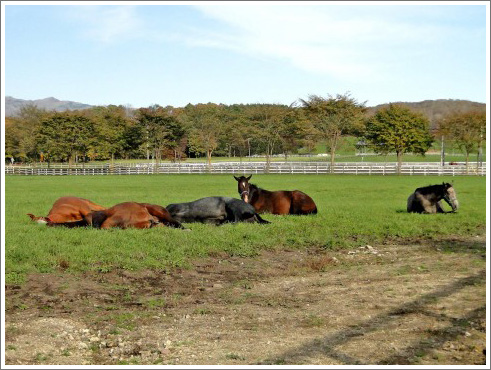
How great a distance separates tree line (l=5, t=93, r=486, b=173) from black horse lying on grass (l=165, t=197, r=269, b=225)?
46808mm

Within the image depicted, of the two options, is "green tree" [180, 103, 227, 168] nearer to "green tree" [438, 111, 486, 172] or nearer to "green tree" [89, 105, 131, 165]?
"green tree" [89, 105, 131, 165]

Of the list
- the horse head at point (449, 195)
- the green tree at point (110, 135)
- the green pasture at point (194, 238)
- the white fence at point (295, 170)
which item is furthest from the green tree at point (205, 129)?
the green pasture at point (194, 238)

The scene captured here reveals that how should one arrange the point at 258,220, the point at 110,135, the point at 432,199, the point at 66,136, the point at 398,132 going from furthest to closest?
the point at 110,135
the point at 66,136
the point at 398,132
the point at 432,199
the point at 258,220

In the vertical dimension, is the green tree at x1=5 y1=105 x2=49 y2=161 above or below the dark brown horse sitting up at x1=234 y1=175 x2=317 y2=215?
above

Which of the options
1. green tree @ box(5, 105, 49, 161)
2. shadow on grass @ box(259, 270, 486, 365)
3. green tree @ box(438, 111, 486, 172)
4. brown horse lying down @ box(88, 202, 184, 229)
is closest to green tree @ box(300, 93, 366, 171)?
green tree @ box(438, 111, 486, 172)

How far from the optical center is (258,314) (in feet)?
21.4

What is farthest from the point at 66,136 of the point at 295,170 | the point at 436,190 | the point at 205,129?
the point at 436,190

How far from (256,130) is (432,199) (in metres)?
53.8

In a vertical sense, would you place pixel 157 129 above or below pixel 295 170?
above

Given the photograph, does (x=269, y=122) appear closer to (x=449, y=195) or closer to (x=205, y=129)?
(x=205, y=129)

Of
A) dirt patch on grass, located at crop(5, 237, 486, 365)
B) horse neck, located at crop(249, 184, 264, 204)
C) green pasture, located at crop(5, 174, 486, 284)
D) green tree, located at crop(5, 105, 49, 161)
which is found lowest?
dirt patch on grass, located at crop(5, 237, 486, 365)

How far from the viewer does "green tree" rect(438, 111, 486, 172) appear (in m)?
58.8

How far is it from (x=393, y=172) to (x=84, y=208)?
152 ft

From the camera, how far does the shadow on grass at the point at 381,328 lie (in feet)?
→ 16.4
